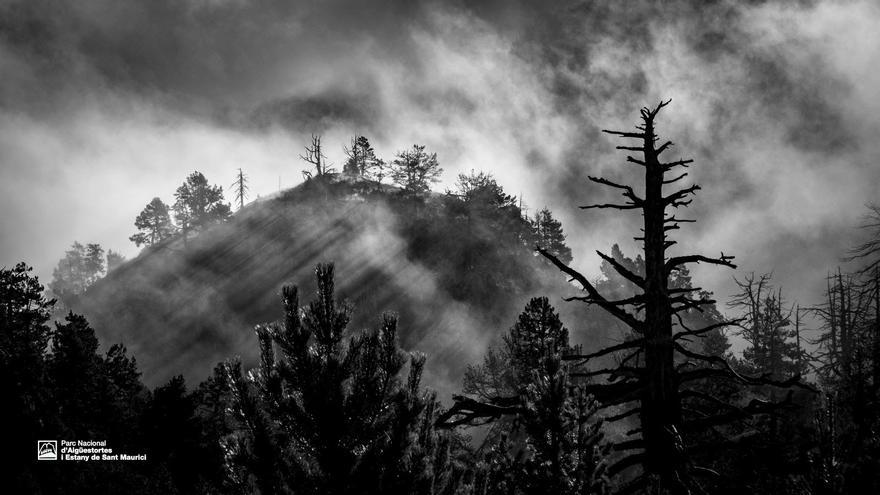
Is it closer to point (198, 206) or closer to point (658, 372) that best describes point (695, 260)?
point (658, 372)

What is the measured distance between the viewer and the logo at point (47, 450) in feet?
32.6

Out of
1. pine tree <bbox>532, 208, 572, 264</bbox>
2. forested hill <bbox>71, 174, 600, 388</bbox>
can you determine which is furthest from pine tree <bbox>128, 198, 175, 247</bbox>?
pine tree <bbox>532, 208, 572, 264</bbox>

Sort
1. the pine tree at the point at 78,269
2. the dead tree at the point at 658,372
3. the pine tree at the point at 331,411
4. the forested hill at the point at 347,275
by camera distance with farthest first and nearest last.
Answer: the pine tree at the point at 78,269
the forested hill at the point at 347,275
the pine tree at the point at 331,411
the dead tree at the point at 658,372

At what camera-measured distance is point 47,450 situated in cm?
1012

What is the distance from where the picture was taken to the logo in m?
9.94

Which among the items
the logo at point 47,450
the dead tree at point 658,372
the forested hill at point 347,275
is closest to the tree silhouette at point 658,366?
the dead tree at point 658,372

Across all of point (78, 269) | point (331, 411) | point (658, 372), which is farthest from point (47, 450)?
point (78, 269)

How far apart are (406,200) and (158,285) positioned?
45.7 metres

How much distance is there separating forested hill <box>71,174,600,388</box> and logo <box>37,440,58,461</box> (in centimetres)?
4968

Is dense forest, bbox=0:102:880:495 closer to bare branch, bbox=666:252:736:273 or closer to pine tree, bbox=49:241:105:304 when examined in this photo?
bare branch, bbox=666:252:736:273

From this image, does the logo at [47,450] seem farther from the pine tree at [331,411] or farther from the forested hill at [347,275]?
the forested hill at [347,275]

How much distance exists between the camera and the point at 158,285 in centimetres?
7925

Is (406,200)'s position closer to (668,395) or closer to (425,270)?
(425,270)

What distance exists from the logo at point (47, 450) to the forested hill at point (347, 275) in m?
49.7
